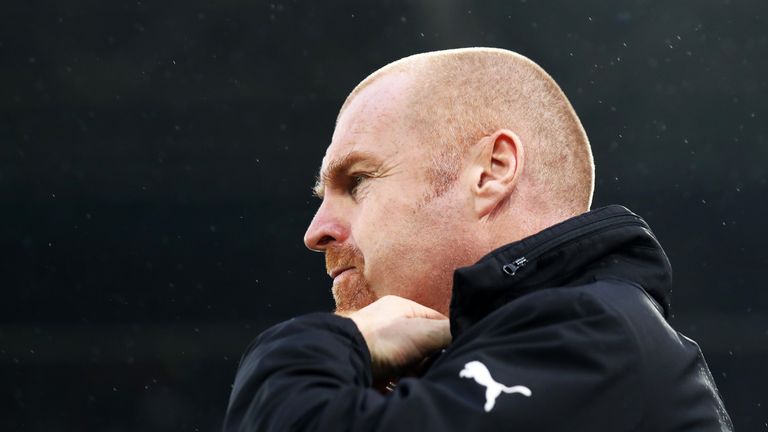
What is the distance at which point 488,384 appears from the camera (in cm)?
131

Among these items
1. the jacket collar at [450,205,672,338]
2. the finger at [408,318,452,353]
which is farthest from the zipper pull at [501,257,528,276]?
the finger at [408,318,452,353]

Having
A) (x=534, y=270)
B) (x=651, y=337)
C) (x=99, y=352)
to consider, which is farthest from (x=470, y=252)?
(x=99, y=352)

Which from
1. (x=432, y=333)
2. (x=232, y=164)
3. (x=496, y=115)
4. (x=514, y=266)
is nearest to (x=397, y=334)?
(x=432, y=333)

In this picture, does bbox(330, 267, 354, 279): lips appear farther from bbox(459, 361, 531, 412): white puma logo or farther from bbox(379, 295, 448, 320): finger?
bbox(459, 361, 531, 412): white puma logo

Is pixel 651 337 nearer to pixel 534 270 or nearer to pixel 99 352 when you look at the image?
pixel 534 270

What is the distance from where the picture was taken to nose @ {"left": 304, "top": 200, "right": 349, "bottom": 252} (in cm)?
183

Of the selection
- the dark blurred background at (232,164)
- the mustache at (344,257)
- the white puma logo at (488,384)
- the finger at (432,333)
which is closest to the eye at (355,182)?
the mustache at (344,257)

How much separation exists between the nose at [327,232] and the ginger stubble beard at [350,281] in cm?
2

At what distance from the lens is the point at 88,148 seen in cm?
775

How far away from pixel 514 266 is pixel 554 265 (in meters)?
0.07

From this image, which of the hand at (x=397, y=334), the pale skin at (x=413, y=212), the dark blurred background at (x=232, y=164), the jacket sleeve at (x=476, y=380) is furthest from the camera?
the dark blurred background at (x=232, y=164)

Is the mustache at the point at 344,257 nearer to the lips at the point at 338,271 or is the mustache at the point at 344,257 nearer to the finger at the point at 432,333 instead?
the lips at the point at 338,271

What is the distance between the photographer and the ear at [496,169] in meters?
1.79

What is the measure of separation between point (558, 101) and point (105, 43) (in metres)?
6.02
